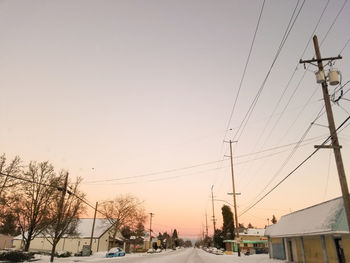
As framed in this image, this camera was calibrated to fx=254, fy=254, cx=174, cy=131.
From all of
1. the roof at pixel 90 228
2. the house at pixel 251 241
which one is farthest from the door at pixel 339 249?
the house at pixel 251 241

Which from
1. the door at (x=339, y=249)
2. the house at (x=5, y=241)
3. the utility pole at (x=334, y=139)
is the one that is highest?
the utility pole at (x=334, y=139)

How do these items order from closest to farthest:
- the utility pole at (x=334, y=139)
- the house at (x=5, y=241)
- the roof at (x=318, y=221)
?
1. the utility pole at (x=334, y=139)
2. the roof at (x=318, y=221)
3. the house at (x=5, y=241)

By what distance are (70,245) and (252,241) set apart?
1983 inches

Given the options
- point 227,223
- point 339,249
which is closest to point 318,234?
point 339,249

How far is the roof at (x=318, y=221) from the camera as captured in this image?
19752 millimetres

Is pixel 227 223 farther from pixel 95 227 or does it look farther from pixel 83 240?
pixel 83 240

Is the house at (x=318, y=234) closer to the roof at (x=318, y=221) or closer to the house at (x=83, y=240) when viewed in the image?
the roof at (x=318, y=221)

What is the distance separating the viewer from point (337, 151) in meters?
11.6

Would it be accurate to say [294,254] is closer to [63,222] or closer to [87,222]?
[63,222]

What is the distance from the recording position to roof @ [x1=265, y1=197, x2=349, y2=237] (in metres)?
19.8

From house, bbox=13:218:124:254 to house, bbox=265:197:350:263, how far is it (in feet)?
133

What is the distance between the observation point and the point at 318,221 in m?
22.8

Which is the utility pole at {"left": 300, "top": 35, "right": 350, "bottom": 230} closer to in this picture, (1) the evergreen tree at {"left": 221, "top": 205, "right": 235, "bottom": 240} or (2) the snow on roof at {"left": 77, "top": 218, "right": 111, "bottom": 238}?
(2) the snow on roof at {"left": 77, "top": 218, "right": 111, "bottom": 238}

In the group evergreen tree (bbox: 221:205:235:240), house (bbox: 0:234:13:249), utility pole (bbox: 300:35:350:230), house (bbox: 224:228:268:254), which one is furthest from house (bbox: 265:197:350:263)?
house (bbox: 0:234:13:249)
